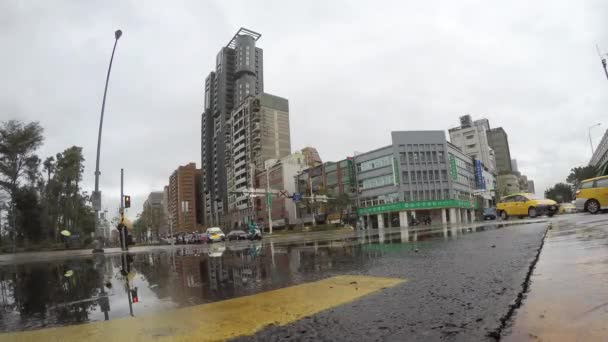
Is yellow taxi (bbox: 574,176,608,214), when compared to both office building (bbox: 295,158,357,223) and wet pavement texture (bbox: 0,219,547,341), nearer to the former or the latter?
wet pavement texture (bbox: 0,219,547,341)

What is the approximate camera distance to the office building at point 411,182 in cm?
6531

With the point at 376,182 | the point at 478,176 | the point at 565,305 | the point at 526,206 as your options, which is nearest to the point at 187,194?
the point at 376,182

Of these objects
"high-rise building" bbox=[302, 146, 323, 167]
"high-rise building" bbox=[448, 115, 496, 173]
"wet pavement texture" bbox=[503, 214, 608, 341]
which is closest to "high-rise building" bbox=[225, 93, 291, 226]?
"high-rise building" bbox=[302, 146, 323, 167]

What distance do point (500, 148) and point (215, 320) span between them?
180743 millimetres

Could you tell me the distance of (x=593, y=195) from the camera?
18.6m

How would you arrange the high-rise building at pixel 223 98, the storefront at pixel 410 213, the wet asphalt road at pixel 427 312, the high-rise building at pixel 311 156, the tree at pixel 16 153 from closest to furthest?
1. the wet asphalt road at pixel 427 312
2. the tree at pixel 16 153
3. the storefront at pixel 410 213
4. the high-rise building at pixel 311 156
5. the high-rise building at pixel 223 98

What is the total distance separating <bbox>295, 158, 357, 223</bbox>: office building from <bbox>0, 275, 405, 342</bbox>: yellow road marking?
6001cm

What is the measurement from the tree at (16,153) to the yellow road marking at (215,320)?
45112 millimetres

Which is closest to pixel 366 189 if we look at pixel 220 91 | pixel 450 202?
pixel 450 202

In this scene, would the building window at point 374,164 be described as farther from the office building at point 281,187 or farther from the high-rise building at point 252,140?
the high-rise building at point 252,140

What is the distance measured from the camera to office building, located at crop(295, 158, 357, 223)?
226 ft

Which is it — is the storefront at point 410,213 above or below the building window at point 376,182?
below

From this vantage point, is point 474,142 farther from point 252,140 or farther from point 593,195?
point 593,195

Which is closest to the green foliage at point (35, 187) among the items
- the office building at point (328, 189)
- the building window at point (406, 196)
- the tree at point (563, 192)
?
the office building at point (328, 189)
